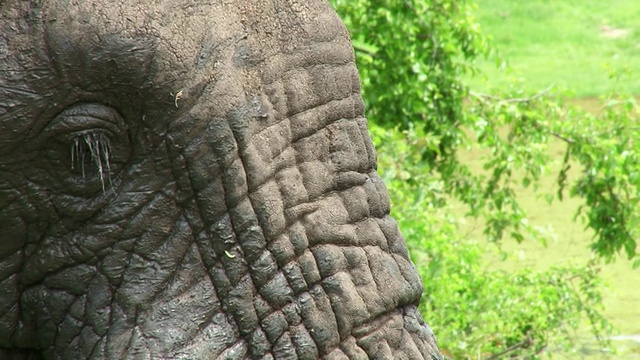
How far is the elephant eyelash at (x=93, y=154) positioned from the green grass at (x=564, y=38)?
28.9 ft

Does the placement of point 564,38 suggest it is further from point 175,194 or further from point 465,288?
point 175,194

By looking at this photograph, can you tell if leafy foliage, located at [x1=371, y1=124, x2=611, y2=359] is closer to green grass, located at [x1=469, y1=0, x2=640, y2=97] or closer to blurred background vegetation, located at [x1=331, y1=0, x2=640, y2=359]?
blurred background vegetation, located at [x1=331, y1=0, x2=640, y2=359]

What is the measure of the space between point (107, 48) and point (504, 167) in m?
3.52

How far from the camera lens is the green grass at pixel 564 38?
10.9 m

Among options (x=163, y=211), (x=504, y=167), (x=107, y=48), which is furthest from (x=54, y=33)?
(x=504, y=167)

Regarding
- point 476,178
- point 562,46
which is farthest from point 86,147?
point 562,46

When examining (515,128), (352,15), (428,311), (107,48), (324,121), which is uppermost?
(107,48)

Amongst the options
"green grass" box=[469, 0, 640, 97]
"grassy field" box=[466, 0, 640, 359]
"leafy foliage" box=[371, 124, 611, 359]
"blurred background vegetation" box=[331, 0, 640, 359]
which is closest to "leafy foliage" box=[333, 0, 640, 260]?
"blurred background vegetation" box=[331, 0, 640, 359]

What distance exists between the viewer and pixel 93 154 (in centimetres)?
173

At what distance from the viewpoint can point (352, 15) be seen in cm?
487

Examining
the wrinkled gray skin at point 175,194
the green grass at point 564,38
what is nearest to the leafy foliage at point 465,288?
the wrinkled gray skin at point 175,194

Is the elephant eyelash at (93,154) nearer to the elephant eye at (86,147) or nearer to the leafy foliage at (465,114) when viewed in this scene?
the elephant eye at (86,147)

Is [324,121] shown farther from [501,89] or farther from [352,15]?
[501,89]

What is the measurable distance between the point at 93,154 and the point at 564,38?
10792mm
